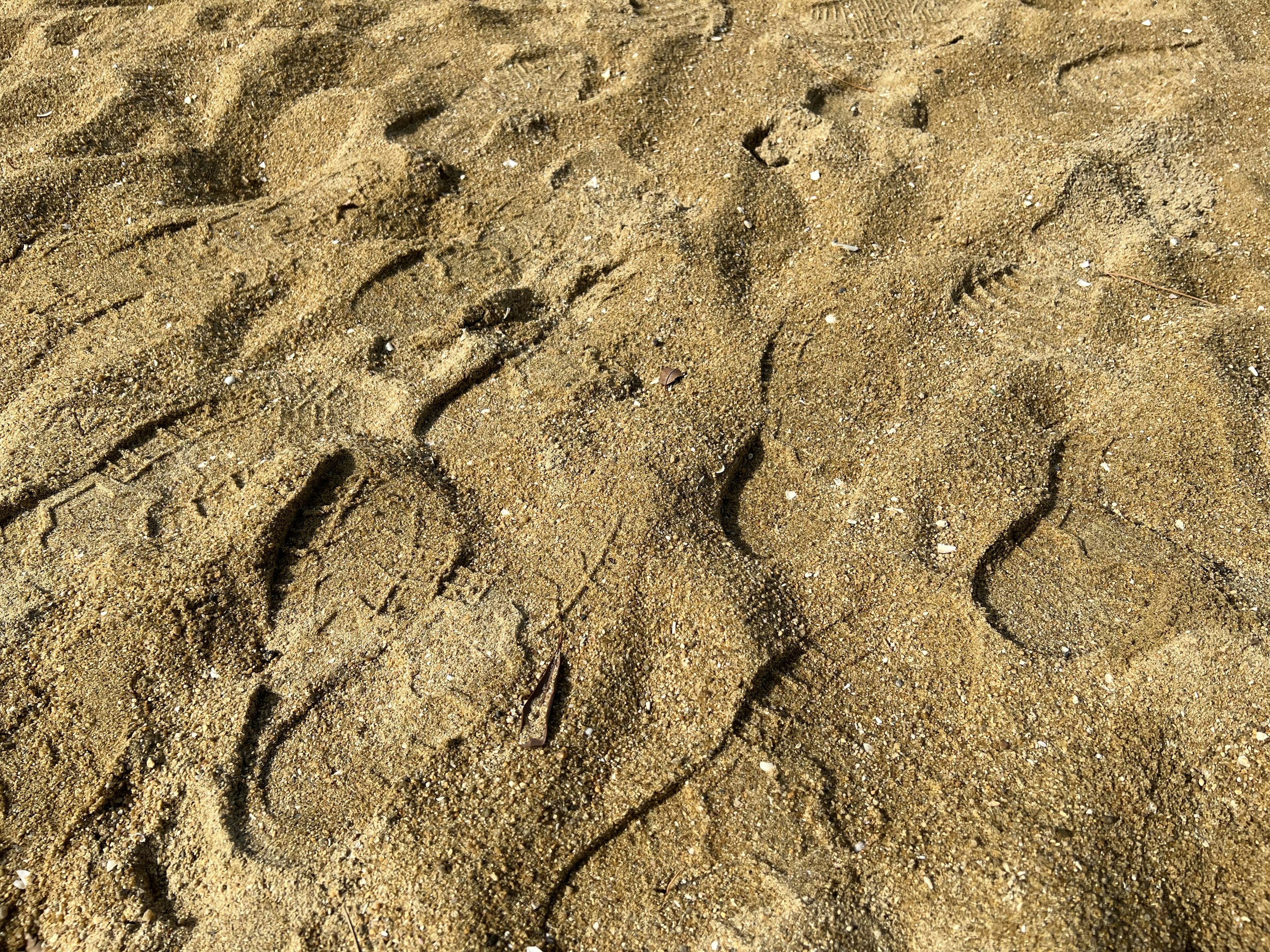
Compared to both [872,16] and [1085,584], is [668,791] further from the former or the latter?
[872,16]

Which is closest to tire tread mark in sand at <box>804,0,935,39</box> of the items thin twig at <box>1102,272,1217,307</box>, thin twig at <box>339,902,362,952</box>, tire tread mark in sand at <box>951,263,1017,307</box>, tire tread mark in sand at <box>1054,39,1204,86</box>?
tire tread mark in sand at <box>1054,39,1204,86</box>

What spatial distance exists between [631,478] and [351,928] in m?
1.02

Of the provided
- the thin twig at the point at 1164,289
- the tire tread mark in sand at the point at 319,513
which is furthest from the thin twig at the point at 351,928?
the thin twig at the point at 1164,289

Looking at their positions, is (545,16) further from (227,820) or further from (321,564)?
(227,820)

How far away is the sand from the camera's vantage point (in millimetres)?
1577

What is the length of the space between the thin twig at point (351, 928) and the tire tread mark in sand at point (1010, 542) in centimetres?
133

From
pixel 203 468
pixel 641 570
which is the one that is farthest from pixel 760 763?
pixel 203 468

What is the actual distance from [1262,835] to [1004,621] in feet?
1.84

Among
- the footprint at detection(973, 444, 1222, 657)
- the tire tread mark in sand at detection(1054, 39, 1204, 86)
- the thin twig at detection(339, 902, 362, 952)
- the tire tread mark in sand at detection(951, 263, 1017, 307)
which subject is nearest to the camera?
the thin twig at detection(339, 902, 362, 952)

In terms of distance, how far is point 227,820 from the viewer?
1.61 meters

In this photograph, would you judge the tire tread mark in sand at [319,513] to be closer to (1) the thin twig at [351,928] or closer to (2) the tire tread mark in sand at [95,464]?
(2) the tire tread mark in sand at [95,464]

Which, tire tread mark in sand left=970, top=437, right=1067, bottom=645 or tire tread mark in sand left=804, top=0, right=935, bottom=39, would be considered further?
tire tread mark in sand left=804, top=0, right=935, bottom=39

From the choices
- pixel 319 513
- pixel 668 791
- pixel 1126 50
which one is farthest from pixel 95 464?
pixel 1126 50

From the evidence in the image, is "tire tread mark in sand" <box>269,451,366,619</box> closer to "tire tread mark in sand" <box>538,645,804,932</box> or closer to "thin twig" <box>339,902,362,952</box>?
"thin twig" <box>339,902,362,952</box>
